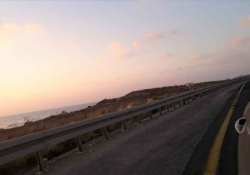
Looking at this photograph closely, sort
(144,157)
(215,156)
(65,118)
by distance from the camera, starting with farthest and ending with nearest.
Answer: (65,118) < (144,157) < (215,156)

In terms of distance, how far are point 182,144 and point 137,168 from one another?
1.77 m

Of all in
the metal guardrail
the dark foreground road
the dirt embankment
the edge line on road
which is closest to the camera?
the edge line on road

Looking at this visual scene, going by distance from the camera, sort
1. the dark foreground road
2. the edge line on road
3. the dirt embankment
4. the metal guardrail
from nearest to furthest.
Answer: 1. the edge line on road
2. the dark foreground road
3. the metal guardrail
4. the dirt embankment

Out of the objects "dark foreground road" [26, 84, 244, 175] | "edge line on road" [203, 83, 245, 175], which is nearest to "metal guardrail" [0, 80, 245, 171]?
"dark foreground road" [26, 84, 244, 175]

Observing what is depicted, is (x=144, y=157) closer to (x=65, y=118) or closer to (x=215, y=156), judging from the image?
(x=215, y=156)

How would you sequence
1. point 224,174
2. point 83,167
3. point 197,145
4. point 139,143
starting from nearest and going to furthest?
point 224,174, point 83,167, point 197,145, point 139,143

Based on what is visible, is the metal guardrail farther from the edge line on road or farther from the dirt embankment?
the edge line on road

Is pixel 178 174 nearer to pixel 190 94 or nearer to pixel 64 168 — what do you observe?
pixel 64 168

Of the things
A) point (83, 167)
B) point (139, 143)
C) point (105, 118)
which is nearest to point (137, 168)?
point (83, 167)

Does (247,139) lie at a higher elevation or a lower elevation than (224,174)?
higher

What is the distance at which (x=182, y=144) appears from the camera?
572cm

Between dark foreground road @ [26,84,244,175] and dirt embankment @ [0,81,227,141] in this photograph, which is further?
dirt embankment @ [0,81,227,141]

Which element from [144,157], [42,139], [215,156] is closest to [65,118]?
[42,139]

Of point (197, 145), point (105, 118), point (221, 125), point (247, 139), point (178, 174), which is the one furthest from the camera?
point (105, 118)
